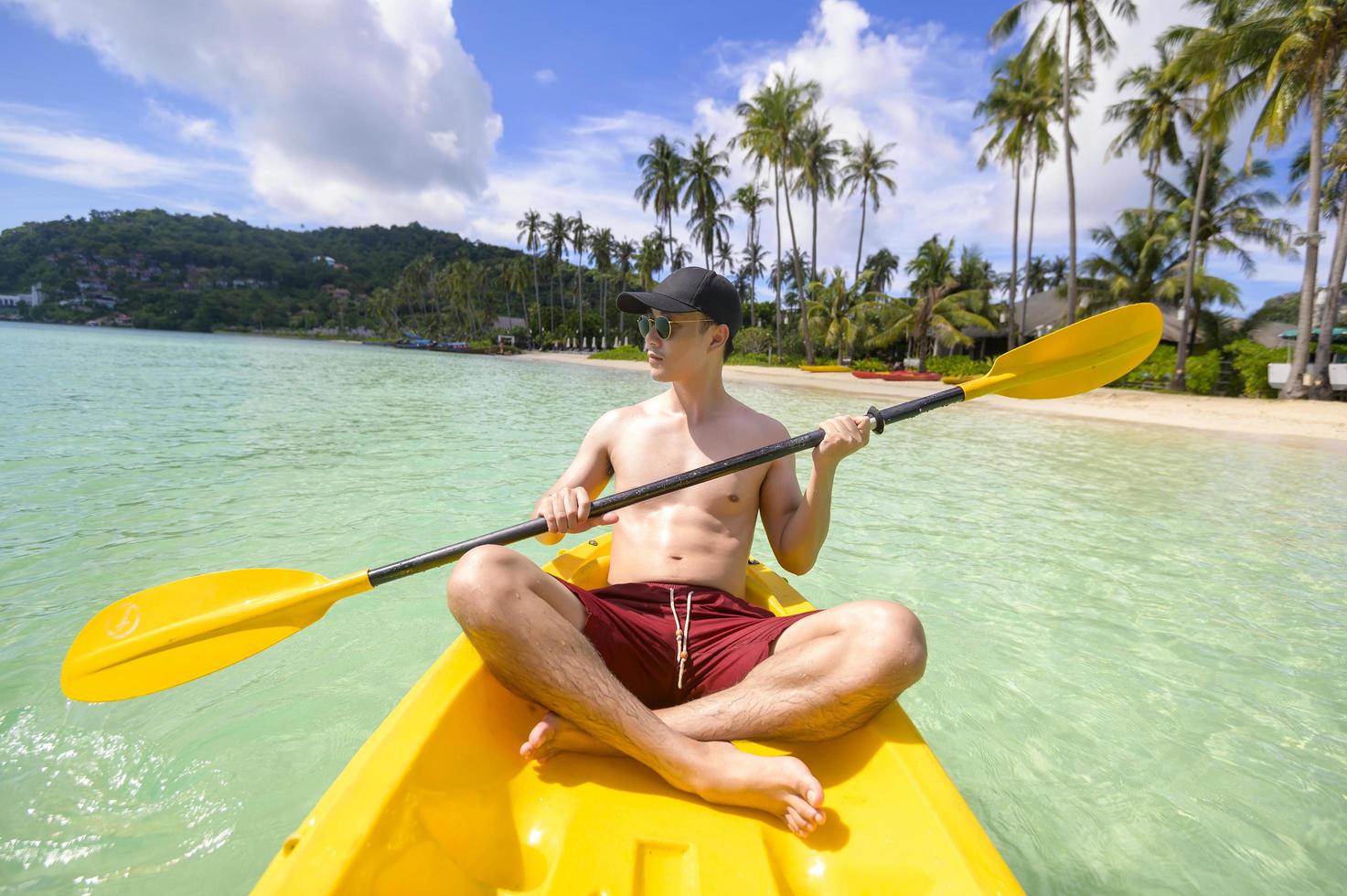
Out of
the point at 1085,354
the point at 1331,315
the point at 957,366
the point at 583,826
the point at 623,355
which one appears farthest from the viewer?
the point at 623,355

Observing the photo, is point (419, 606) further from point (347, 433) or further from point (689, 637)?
point (347, 433)

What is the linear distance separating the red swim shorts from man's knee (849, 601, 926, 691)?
10.2 inches

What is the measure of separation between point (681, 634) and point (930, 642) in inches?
75.1

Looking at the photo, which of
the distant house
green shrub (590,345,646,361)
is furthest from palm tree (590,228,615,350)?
the distant house

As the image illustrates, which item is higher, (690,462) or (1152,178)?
(1152,178)

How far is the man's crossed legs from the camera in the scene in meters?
1.40

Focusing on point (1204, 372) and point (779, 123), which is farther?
point (779, 123)

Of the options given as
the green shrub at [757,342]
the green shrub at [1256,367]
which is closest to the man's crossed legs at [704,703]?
the green shrub at [1256,367]

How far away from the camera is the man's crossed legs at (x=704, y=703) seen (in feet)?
4.61

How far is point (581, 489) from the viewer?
1.89 meters

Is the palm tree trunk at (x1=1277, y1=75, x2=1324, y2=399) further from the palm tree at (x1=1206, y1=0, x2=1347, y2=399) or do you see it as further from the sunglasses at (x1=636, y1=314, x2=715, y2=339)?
Answer: the sunglasses at (x1=636, y1=314, x2=715, y2=339)

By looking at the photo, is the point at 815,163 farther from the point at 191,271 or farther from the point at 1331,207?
the point at 191,271

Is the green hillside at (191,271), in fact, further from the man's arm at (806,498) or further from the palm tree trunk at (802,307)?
the man's arm at (806,498)

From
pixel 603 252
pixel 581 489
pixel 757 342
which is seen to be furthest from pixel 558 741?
pixel 603 252
